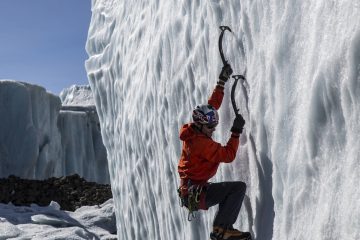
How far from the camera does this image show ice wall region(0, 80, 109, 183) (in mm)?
23500

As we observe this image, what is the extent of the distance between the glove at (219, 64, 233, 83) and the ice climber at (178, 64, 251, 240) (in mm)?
328

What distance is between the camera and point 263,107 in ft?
12.6

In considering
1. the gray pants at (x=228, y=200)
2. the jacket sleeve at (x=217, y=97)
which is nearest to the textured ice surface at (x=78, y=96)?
the jacket sleeve at (x=217, y=97)

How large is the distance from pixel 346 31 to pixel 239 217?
2.02m

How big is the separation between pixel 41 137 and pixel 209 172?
2138 cm

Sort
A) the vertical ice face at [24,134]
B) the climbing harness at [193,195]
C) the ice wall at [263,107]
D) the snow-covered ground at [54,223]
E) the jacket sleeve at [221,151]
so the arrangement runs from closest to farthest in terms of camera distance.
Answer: the ice wall at [263,107] < the jacket sleeve at [221,151] < the climbing harness at [193,195] < the snow-covered ground at [54,223] < the vertical ice face at [24,134]

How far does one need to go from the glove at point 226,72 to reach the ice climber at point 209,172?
1.08ft

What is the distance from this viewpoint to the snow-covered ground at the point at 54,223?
11.0m

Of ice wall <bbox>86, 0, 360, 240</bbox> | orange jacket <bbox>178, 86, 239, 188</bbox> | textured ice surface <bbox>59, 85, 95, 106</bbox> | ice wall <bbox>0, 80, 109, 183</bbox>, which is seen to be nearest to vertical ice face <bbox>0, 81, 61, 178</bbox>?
ice wall <bbox>0, 80, 109, 183</bbox>

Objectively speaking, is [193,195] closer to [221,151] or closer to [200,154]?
[200,154]

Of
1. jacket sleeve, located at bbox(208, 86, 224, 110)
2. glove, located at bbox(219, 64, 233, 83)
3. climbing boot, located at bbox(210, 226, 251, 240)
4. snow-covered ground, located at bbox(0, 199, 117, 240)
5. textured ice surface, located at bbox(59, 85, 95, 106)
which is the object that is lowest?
snow-covered ground, located at bbox(0, 199, 117, 240)

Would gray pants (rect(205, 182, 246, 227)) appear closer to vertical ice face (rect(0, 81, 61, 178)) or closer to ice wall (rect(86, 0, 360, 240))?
ice wall (rect(86, 0, 360, 240))

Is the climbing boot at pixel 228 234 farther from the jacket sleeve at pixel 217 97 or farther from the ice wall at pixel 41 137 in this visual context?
the ice wall at pixel 41 137

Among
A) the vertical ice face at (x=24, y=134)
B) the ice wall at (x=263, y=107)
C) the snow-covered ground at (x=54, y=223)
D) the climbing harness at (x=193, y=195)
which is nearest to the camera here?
the ice wall at (x=263, y=107)
